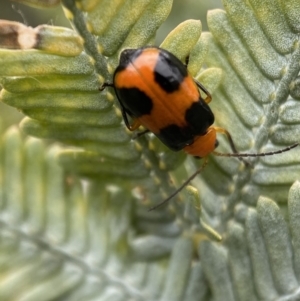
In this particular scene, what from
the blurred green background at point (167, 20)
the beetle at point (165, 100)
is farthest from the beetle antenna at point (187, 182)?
the blurred green background at point (167, 20)

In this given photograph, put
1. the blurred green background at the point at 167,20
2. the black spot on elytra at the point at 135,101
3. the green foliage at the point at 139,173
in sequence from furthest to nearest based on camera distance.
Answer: the blurred green background at the point at 167,20 → the black spot on elytra at the point at 135,101 → the green foliage at the point at 139,173

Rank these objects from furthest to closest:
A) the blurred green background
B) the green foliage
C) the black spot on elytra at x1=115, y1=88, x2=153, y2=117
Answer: the blurred green background
the black spot on elytra at x1=115, y1=88, x2=153, y2=117
the green foliage

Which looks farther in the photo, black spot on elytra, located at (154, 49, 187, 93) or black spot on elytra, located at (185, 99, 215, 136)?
black spot on elytra, located at (185, 99, 215, 136)

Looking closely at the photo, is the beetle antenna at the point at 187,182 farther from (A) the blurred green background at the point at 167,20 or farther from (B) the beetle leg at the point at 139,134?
(A) the blurred green background at the point at 167,20

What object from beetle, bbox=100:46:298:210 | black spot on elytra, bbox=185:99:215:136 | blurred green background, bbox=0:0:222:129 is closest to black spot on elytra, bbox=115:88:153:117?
beetle, bbox=100:46:298:210

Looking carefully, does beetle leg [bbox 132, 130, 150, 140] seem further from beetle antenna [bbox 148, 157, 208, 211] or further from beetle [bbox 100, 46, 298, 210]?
beetle antenna [bbox 148, 157, 208, 211]

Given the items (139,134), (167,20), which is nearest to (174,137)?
(139,134)

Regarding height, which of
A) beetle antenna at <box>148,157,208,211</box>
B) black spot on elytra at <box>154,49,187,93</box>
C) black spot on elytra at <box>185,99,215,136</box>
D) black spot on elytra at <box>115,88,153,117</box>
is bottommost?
beetle antenna at <box>148,157,208,211</box>
